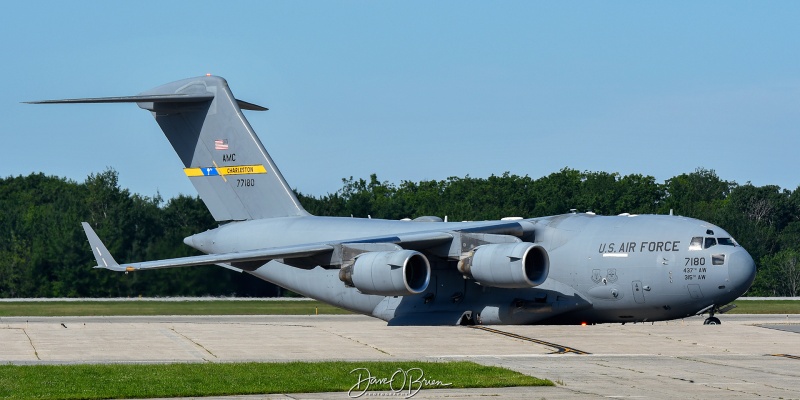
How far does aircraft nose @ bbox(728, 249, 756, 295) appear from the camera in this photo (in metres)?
24.7

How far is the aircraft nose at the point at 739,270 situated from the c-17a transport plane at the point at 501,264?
0.02 meters

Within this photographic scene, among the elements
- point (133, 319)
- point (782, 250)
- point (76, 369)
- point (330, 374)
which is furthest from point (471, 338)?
point (782, 250)

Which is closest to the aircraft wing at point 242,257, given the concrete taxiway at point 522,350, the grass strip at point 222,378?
the concrete taxiway at point 522,350

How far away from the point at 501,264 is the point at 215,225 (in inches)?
1272

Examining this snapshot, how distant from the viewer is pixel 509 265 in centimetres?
2444

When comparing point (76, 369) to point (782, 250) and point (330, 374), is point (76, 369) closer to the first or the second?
point (330, 374)

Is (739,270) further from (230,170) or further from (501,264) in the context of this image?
(230,170)

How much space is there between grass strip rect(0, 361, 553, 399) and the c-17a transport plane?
7.73 meters

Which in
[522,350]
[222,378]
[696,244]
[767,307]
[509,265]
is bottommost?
[222,378]

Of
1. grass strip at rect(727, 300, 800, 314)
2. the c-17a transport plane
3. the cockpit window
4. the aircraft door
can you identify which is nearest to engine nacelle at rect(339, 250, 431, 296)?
the c-17a transport plane

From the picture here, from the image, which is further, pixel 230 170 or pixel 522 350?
pixel 230 170

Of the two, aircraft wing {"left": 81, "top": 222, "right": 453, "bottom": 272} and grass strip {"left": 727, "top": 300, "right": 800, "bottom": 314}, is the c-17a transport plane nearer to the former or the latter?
aircraft wing {"left": 81, "top": 222, "right": 453, "bottom": 272}

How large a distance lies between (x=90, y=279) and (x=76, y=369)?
34.4 meters

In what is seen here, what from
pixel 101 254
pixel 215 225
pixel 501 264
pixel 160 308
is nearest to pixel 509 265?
pixel 501 264
